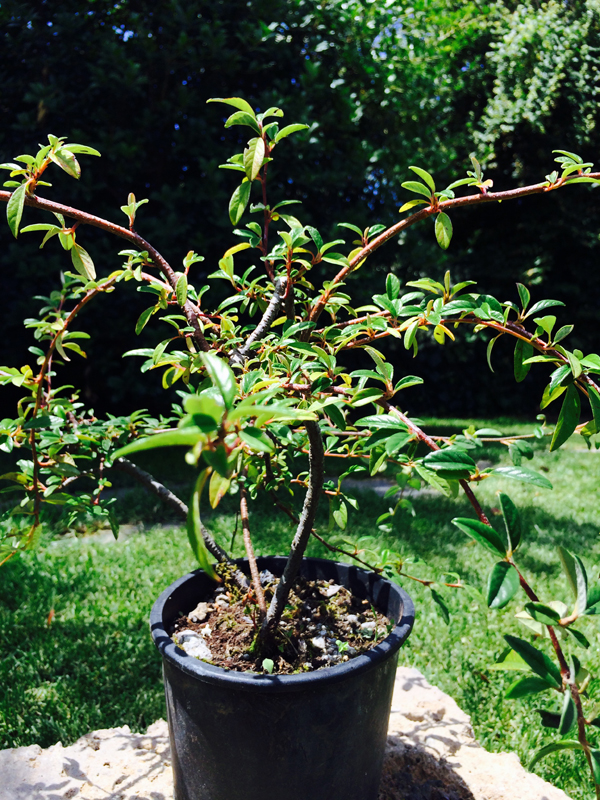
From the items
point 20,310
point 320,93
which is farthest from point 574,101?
point 20,310

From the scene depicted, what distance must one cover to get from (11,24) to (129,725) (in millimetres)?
4659

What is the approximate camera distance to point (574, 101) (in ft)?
18.7

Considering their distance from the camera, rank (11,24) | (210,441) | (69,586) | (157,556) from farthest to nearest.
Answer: (11,24) < (157,556) < (69,586) < (210,441)

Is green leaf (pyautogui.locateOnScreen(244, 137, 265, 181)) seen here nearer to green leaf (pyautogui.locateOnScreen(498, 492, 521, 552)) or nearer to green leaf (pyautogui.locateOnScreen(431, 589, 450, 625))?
green leaf (pyautogui.locateOnScreen(498, 492, 521, 552))

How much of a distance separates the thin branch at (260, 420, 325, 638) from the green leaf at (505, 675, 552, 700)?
1.65ft

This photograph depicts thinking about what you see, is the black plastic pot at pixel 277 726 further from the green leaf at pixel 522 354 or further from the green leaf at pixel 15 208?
the green leaf at pixel 15 208

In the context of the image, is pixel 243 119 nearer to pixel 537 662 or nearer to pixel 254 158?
pixel 254 158

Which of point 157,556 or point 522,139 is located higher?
point 522,139

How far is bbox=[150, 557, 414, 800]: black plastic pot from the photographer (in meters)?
1.02

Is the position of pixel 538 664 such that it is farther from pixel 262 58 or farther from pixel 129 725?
pixel 262 58

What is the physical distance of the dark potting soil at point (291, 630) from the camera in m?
1.21

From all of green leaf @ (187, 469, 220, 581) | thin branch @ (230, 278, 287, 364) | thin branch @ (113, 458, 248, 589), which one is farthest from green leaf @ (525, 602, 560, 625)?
thin branch @ (113, 458, 248, 589)

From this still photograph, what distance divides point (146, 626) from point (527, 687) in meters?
1.94

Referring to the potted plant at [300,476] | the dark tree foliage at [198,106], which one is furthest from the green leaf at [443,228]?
the dark tree foliage at [198,106]
